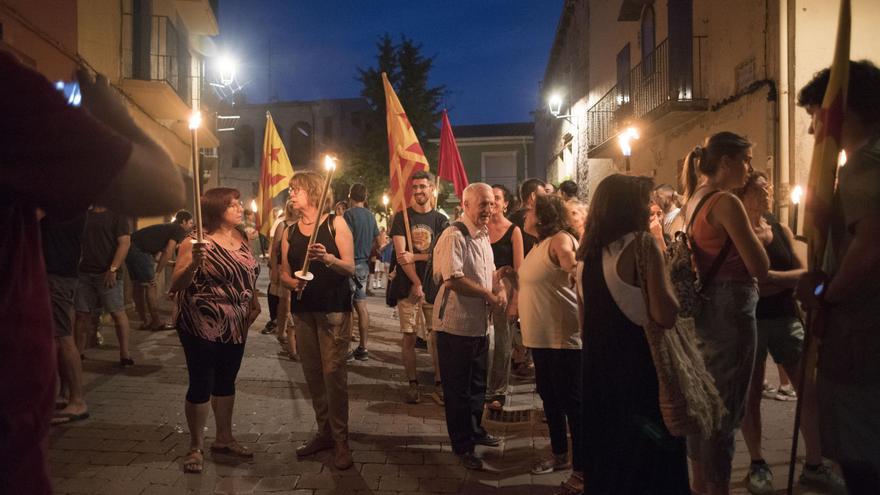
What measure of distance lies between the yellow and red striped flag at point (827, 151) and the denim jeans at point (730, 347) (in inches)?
48.6

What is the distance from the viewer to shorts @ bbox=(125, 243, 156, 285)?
1045 cm

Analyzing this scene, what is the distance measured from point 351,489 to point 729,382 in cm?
248

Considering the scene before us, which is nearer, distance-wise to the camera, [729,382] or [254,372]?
[729,382]

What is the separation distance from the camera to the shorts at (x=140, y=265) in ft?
34.3

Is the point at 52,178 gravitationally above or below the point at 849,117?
below

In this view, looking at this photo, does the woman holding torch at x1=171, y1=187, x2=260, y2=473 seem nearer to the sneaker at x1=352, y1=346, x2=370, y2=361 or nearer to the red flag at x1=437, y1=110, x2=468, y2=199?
the sneaker at x1=352, y1=346, x2=370, y2=361

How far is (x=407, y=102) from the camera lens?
125ft

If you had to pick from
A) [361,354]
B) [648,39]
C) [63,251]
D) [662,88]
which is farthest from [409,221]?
[648,39]

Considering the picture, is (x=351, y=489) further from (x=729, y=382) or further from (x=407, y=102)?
(x=407, y=102)

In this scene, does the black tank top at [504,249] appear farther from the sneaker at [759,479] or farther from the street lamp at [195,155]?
the street lamp at [195,155]

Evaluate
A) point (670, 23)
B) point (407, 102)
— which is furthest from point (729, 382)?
point (407, 102)

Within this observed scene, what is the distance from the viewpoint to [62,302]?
586cm

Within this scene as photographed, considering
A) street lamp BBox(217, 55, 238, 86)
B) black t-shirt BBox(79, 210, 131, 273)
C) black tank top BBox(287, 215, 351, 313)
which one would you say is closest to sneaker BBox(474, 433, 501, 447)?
black tank top BBox(287, 215, 351, 313)

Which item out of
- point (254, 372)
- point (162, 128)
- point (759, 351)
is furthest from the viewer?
point (162, 128)
